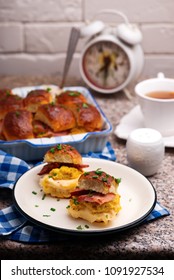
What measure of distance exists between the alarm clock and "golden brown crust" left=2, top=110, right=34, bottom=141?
43 cm

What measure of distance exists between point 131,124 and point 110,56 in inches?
11.7

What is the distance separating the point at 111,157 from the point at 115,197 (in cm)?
34

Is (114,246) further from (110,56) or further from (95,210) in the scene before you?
(110,56)

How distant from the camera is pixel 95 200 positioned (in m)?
1.15

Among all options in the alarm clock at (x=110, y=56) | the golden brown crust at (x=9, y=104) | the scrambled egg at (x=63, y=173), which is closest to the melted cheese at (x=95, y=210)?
the scrambled egg at (x=63, y=173)

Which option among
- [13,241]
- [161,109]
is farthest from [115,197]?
[161,109]

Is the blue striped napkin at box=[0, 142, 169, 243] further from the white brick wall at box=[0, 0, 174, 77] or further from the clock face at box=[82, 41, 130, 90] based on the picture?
the white brick wall at box=[0, 0, 174, 77]

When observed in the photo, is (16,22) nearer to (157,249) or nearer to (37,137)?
(37,137)

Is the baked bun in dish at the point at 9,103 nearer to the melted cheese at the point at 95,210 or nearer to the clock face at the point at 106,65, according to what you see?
the clock face at the point at 106,65

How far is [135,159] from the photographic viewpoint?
1.43m

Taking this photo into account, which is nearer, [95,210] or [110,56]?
[95,210]

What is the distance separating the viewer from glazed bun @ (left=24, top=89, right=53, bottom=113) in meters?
1.64

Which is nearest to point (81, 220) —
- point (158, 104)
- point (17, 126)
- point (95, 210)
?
point (95, 210)

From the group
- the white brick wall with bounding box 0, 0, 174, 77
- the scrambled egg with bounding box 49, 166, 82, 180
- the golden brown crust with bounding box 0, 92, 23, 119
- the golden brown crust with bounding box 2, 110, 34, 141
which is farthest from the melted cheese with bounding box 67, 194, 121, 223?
the white brick wall with bounding box 0, 0, 174, 77
